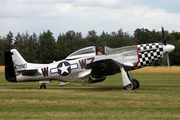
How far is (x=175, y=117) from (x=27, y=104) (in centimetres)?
483

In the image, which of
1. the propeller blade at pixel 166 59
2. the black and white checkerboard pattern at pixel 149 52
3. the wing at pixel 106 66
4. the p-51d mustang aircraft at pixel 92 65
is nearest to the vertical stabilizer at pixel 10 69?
the p-51d mustang aircraft at pixel 92 65

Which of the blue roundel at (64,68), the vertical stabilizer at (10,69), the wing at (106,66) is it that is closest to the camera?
the wing at (106,66)

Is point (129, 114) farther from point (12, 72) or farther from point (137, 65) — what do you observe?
point (12, 72)

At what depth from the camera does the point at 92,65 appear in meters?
16.7

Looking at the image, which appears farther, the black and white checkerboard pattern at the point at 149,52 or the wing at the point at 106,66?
the black and white checkerboard pattern at the point at 149,52

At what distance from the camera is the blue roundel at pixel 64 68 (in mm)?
17969

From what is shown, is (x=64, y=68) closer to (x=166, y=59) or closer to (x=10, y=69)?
(x=10, y=69)

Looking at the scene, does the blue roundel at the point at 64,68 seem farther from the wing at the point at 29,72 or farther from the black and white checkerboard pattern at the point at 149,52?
the black and white checkerboard pattern at the point at 149,52

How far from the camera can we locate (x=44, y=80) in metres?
18.7

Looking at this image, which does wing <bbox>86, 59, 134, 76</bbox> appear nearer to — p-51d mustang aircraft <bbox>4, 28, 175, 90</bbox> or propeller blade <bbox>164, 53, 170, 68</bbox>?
p-51d mustang aircraft <bbox>4, 28, 175, 90</bbox>

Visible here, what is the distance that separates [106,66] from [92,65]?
0.69m

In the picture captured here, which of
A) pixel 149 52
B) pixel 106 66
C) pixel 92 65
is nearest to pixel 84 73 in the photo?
pixel 92 65

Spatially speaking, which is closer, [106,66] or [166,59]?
[106,66]

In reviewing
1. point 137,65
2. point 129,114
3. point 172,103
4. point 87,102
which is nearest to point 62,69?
point 137,65
